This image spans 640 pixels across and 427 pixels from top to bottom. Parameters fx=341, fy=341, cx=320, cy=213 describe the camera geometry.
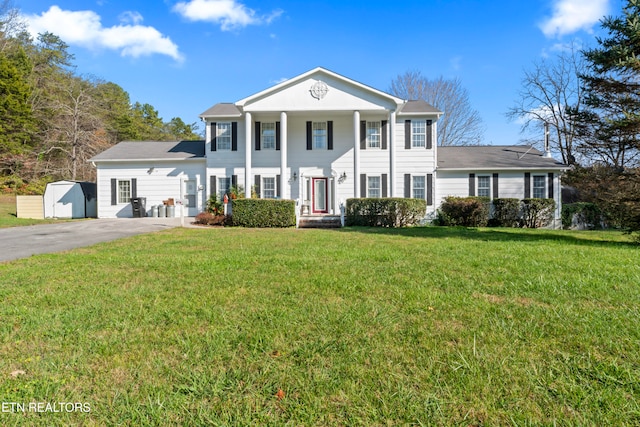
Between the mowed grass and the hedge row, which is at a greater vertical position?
the hedge row

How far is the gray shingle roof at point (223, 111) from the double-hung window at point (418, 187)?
985 cm

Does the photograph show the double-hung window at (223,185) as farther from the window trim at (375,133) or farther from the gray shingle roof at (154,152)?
the window trim at (375,133)

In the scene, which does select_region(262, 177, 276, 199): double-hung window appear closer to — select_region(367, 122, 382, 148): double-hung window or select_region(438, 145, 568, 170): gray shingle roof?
select_region(367, 122, 382, 148): double-hung window

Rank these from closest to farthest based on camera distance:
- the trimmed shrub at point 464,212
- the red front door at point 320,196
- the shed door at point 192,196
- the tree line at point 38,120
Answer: the trimmed shrub at point 464,212
the red front door at point 320,196
the shed door at point 192,196
the tree line at point 38,120

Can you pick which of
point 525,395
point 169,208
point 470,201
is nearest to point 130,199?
point 169,208

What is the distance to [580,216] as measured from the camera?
55.0 feet

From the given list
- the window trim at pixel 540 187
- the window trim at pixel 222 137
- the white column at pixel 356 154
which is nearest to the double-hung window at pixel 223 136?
the window trim at pixel 222 137

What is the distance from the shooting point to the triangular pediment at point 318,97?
648 inches

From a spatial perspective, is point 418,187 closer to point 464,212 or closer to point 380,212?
point 464,212

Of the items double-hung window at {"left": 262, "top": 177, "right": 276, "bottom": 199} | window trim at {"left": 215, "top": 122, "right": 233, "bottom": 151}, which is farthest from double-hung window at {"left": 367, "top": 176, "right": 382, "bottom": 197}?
window trim at {"left": 215, "top": 122, "right": 233, "bottom": 151}

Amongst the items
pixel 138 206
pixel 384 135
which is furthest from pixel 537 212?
pixel 138 206

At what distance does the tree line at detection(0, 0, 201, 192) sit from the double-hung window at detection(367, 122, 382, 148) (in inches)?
886

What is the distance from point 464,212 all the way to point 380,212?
4.47m

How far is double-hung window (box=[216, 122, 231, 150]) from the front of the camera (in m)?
18.3
